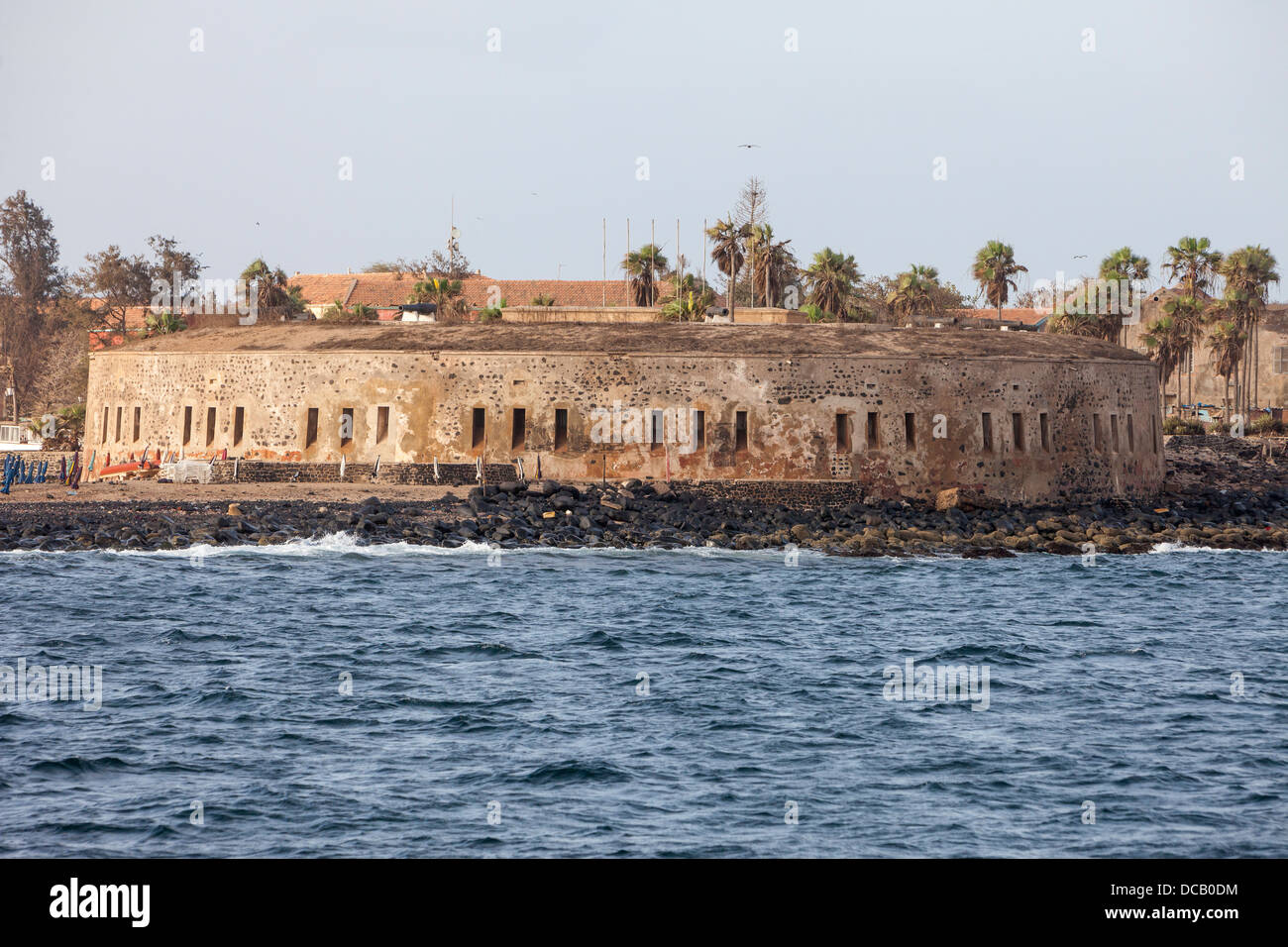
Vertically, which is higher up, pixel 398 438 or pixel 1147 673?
pixel 398 438

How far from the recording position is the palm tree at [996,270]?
53656 millimetres

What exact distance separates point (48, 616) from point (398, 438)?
1384cm

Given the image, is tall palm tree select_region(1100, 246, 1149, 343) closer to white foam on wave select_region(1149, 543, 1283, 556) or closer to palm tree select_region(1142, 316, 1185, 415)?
palm tree select_region(1142, 316, 1185, 415)

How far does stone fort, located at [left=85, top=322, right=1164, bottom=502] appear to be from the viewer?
31.4 m

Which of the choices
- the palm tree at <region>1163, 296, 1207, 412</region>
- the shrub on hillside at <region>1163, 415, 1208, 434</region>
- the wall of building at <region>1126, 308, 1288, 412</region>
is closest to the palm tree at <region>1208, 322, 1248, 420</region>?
the palm tree at <region>1163, 296, 1207, 412</region>

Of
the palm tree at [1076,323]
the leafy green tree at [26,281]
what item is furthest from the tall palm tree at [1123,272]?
the leafy green tree at [26,281]

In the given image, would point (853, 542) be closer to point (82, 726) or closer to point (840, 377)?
point (840, 377)

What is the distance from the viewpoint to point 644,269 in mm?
51344

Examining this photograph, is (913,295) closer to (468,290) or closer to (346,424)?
(468,290)

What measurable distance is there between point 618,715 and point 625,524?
14.4m

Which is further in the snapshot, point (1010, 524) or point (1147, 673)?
point (1010, 524)

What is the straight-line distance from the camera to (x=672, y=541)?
2697 cm

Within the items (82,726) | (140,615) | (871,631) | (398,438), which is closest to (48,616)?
(140,615)

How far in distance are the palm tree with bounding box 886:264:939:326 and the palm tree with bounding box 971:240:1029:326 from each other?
235 centimetres
